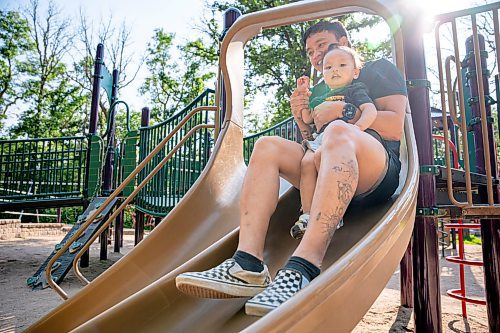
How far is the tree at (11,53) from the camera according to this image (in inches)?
626

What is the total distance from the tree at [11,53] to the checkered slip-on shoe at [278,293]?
18197 mm

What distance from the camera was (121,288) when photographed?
1855 mm

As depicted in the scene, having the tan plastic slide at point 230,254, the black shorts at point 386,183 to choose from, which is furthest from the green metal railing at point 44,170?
the black shorts at point 386,183

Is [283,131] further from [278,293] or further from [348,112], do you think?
[278,293]

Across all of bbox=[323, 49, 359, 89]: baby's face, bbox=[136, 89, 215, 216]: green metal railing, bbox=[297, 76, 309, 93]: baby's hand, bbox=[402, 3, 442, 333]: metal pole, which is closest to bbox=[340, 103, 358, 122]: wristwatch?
bbox=[323, 49, 359, 89]: baby's face

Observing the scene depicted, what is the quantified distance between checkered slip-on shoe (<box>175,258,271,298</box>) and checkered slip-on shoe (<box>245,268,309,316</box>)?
101mm

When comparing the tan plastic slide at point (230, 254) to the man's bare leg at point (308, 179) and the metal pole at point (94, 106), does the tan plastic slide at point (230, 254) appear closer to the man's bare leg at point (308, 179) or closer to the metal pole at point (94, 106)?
the man's bare leg at point (308, 179)

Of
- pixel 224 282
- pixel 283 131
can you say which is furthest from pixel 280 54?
pixel 224 282

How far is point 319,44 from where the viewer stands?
1.87 meters

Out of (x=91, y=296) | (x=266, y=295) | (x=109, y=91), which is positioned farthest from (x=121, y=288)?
(x=109, y=91)

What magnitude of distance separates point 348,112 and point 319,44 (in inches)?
19.5

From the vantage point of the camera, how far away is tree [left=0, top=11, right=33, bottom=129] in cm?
1590

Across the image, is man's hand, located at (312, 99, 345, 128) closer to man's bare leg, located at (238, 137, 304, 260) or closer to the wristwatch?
the wristwatch

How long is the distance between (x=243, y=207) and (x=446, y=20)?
152 cm
